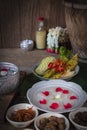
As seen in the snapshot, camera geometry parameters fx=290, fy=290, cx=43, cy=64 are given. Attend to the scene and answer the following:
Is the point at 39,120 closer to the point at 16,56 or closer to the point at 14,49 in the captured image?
the point at 16,56

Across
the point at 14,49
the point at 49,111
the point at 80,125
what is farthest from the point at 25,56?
the point at 80,125

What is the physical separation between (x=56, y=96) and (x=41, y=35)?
64 cm

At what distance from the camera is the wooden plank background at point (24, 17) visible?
1.65m

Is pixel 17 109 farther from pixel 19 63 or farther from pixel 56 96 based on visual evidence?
pixel 19 63

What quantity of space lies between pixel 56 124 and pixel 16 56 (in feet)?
2.47

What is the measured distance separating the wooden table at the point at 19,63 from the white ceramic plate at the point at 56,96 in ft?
0.16

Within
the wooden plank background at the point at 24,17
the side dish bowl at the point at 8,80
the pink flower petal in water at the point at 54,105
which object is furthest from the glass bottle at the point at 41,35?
the pink flower petal in water at the point at 54,105

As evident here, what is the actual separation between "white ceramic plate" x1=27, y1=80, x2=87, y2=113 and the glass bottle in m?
0.54

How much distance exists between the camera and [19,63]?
1.49 meters

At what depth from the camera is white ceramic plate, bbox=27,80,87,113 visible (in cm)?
103

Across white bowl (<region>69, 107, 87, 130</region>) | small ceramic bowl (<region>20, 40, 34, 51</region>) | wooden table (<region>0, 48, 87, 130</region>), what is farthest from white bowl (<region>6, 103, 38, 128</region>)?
small ceramic bowl (<region>20, 40, 34, 51</region>)

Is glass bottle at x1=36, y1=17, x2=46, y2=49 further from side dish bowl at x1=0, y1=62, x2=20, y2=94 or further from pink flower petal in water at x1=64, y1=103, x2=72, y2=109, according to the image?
pink flower petal in water at x1=64, y1=103, x2=72, y2=109

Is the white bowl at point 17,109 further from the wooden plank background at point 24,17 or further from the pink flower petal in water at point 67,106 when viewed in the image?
the wooden plank background at point 24,17

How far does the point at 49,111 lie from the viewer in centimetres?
99
